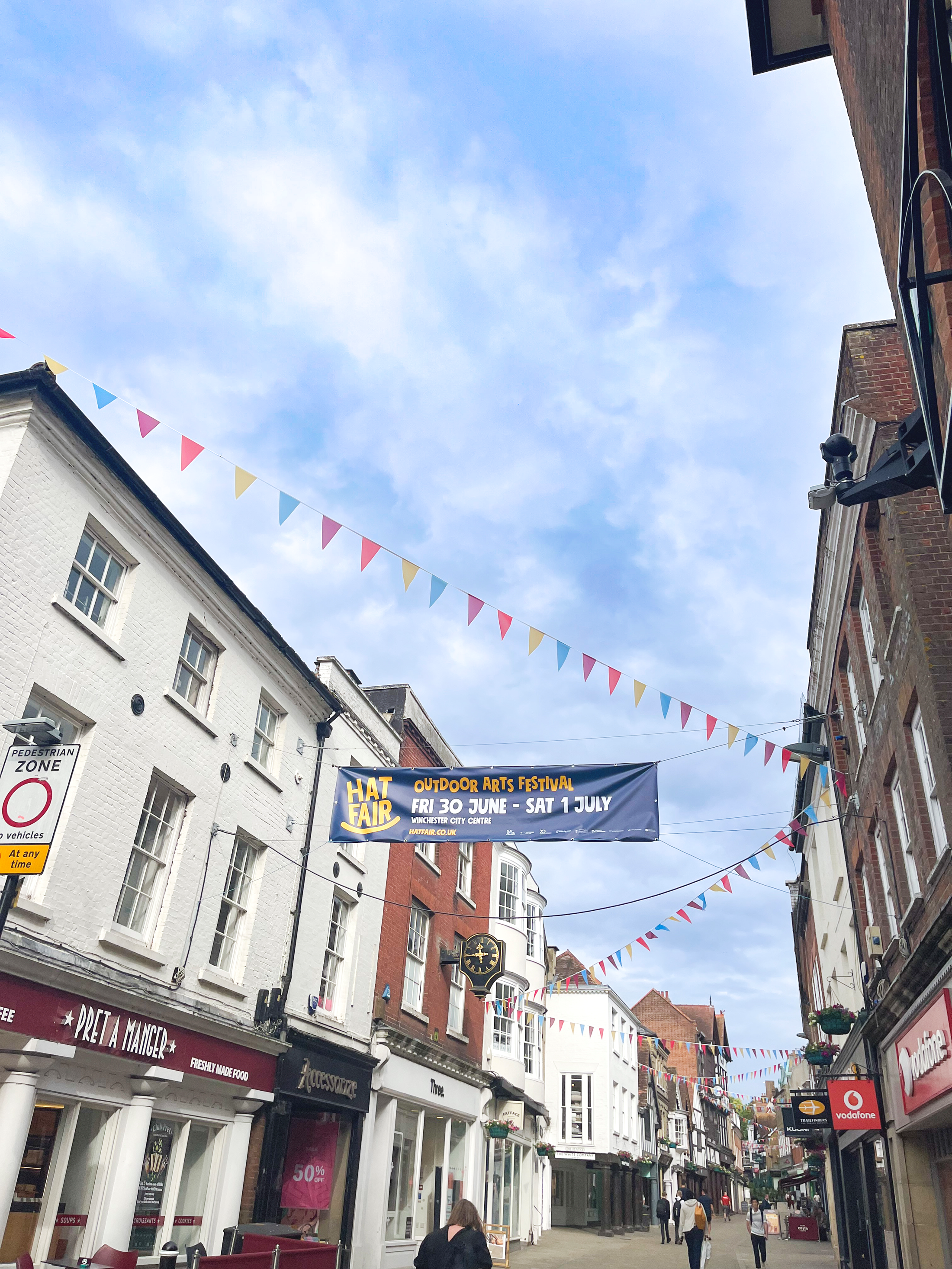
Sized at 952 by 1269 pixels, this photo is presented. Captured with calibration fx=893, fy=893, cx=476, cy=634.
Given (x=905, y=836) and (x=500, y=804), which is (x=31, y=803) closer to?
(x=500, y=804)

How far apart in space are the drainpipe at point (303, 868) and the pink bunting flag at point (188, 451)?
7.82 meters

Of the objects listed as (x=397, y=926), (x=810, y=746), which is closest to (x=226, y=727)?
(x=397, y=926)

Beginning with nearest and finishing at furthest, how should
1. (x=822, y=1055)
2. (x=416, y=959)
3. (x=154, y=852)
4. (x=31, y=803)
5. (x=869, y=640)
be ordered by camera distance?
(x=31, y=803), (x=154, y=852), (x=869, y=640), (x=822, y=1055), (x=416, y=959)

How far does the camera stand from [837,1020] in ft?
52.7

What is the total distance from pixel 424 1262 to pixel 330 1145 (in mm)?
8091

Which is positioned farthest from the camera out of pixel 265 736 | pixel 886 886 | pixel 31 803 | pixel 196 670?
pixel 265 736

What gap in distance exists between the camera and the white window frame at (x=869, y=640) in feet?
43.3

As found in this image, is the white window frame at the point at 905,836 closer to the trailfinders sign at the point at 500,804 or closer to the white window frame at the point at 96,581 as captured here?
the trailfinders sign at the point at 500,804

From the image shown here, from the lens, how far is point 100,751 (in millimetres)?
10281

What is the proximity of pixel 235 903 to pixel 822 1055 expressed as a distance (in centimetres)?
1278

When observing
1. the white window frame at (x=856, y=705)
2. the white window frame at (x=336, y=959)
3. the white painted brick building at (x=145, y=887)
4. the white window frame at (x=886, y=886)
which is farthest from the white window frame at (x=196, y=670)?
the white window frame at (x=886, y=886)

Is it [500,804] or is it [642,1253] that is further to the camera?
[642,1253]

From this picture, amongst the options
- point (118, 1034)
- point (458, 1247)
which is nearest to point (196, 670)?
point (118, 1034)

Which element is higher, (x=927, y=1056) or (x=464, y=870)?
(x=464, y=870)
